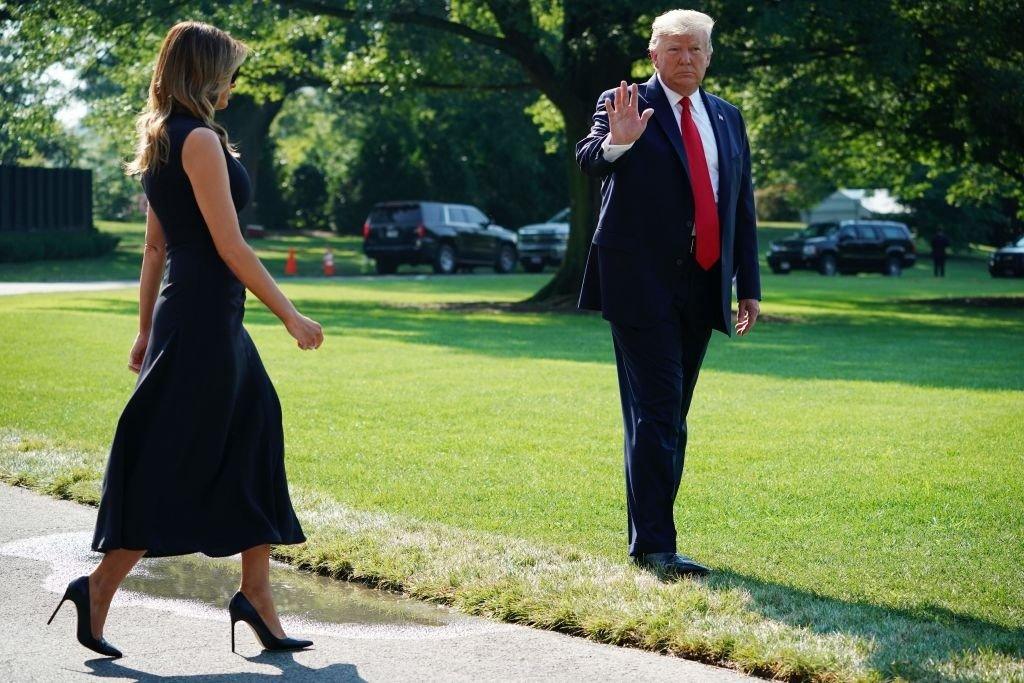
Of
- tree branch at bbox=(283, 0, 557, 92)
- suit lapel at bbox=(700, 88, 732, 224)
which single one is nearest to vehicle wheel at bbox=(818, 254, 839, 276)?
tree branch at bbox=(283, 0, 557, 92)

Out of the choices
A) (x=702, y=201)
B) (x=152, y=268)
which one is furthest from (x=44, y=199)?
(x=152, y=268)

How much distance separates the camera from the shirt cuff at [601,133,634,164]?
5133 millimetres

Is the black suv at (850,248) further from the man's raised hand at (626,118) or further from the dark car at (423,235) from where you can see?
the man's raised hand at (626,118)

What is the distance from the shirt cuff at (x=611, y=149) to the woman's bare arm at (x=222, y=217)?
1.50 meters

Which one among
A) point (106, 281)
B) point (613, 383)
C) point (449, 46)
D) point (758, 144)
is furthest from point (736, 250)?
point (758, 144)

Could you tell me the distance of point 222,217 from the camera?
418cm

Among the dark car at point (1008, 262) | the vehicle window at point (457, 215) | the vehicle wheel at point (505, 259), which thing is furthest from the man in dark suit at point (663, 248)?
the dark car at point (1008, 262)

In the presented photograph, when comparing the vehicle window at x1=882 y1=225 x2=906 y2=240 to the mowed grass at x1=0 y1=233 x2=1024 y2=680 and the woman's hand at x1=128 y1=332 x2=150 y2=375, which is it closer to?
the mowed grass at x1=0 y1=233 x2=1024 y2=680

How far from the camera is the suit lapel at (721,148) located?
17.7ft

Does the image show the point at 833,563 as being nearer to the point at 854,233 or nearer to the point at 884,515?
the point at 884,515

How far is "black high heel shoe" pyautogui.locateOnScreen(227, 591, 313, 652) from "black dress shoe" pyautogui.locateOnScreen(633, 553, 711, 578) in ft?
4.89

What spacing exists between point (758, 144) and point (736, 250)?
33.7 m

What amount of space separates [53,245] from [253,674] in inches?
1371

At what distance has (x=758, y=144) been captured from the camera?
38375 millimetres
